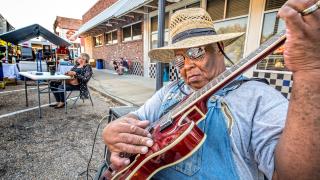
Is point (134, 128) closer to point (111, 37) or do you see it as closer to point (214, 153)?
point (214, 153)

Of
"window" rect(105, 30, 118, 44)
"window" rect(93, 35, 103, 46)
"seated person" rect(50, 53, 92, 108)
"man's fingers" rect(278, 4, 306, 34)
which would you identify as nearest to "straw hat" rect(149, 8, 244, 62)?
"man's fingers" rect(278, 4, 306, 34)

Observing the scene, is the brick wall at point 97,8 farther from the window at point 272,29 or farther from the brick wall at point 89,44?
the window at point 272,29

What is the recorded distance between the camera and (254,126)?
100cm

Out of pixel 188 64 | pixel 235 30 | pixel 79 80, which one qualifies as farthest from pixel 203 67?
pixel 235 30

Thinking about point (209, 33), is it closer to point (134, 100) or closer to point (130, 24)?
point (134, 100)

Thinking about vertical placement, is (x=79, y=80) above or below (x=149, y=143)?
below

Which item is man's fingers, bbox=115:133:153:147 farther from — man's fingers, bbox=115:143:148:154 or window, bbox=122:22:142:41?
window, bbox=122:22:142:41

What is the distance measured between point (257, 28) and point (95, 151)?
189 inches

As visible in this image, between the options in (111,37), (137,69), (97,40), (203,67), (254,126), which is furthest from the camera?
(97,40)

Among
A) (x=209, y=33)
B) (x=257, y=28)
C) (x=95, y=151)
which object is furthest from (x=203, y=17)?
(x=257, y=28)

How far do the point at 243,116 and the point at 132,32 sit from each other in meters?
11.6

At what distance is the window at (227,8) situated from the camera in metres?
Result: 5.58

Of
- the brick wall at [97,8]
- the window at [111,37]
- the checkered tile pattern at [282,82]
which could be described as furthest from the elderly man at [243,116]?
the brick wall at [97,8]

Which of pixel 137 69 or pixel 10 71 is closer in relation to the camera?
pixel 10 71
